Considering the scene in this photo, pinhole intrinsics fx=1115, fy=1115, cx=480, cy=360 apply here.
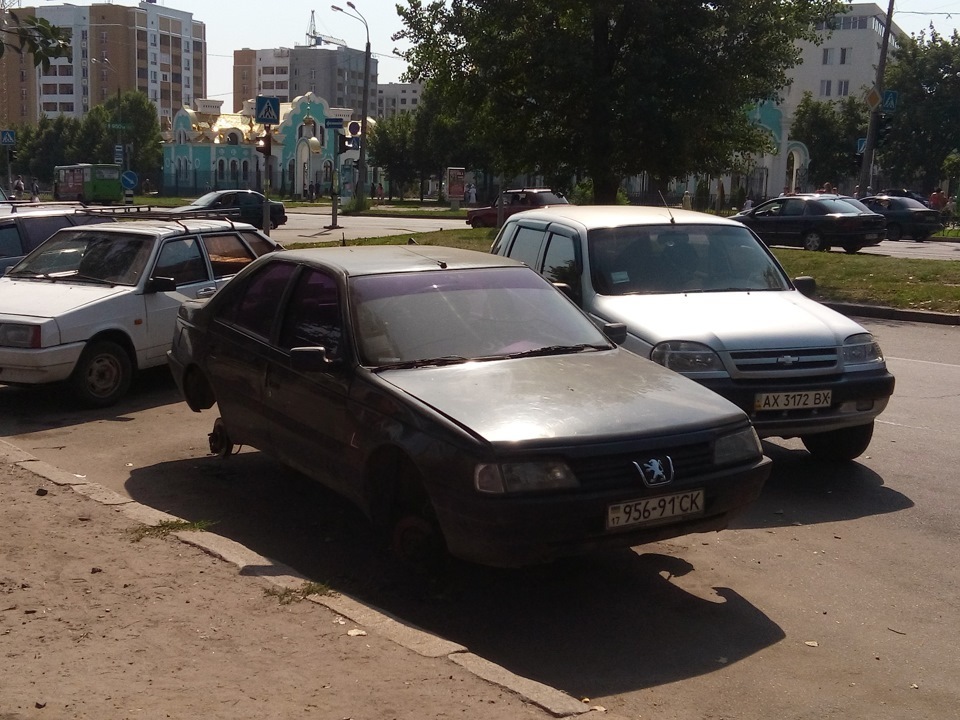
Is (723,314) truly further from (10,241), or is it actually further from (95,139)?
(95,139)

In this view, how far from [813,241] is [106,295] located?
20364mm

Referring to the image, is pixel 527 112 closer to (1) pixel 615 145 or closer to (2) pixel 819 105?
(1) pixel 615 145

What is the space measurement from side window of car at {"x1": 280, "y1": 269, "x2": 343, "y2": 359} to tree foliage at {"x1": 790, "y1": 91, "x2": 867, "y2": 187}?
2691 inches

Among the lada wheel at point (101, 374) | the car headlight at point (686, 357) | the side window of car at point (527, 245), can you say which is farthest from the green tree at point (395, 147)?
the car headlight at point (686, 357)

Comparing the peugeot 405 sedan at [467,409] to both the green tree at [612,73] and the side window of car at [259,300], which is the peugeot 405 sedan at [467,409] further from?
the green tree at [612,73]

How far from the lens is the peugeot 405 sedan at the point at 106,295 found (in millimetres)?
8945

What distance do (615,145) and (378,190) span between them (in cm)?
5344

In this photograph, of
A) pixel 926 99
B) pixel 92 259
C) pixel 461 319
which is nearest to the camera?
pixel 461 319

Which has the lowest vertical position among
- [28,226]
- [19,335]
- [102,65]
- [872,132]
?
[19,335]

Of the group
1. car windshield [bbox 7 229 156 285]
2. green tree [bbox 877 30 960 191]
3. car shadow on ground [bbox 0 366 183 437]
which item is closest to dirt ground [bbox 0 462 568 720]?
car shadow on ground [bbox 0 366 183 437]

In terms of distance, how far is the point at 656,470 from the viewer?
4699 mm

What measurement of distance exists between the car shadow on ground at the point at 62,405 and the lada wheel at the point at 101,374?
0.11 metres

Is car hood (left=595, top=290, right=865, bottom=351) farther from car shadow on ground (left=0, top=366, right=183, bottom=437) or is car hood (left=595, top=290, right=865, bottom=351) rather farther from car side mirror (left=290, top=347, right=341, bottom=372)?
car shadow on ground (left=0, top=366, right=183, bottom=437)

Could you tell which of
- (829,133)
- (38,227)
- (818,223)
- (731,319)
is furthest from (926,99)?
(731,319)
